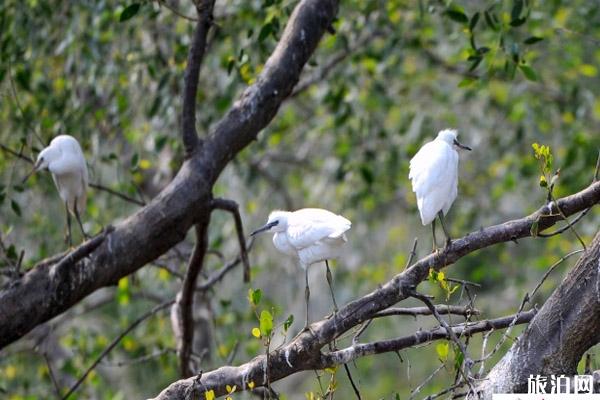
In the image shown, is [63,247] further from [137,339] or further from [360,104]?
[360,104]

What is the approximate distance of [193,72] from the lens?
3.65 meters

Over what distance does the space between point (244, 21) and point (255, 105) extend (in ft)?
7.03

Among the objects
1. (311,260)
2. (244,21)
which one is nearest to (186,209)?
(311,260)

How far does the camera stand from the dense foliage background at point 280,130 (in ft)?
16.5

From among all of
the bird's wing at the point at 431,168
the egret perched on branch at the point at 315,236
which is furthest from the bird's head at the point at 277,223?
the bird's wing at the point at 431,168

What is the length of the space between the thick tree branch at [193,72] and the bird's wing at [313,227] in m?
0.48

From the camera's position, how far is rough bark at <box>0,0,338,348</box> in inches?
136

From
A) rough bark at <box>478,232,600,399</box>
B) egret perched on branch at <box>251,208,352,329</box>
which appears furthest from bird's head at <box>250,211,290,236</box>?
rough bark at <box>478,232,600,399</box>

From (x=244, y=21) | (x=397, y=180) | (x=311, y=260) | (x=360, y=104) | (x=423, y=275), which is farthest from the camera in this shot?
(x=397, y=180)

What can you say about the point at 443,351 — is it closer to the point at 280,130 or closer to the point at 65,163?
the point at 65,163

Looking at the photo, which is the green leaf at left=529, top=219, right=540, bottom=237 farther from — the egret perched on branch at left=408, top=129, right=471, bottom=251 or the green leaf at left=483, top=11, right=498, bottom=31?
the green leaf at left=483, top=11, right=498, bottom=31

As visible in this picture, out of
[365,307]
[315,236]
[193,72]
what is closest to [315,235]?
[315,236]

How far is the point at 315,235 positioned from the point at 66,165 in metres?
1.56

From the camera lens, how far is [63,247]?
5867mm
